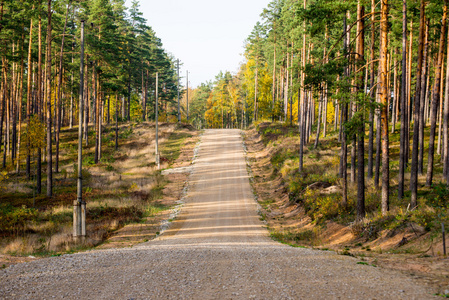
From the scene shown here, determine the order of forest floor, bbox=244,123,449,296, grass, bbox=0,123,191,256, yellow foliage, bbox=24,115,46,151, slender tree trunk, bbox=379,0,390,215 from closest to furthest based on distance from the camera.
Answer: forest floor, bbox=244,123,449,296 < slender tree trunk, bbox=379,0,390,215 < grass, bbox=0,123,191,256 < yellow foliage, bbox=24,115,46,151

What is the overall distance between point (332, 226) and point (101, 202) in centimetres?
1387

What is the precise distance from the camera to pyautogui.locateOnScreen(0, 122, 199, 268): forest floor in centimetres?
1319

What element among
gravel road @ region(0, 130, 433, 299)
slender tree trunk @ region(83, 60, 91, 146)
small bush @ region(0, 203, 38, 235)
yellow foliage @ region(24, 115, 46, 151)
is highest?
slender tree trunk @ region(83, 60, 91, 146)

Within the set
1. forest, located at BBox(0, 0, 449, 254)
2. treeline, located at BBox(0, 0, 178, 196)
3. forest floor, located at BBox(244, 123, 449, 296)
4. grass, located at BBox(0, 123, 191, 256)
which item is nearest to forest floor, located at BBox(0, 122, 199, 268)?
grass, located at BBox(0, 123, 191, 256)

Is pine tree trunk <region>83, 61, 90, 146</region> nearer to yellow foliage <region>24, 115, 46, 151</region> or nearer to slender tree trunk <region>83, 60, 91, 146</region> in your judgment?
slender tree trunk <region>83, 60, 91, 146</region>

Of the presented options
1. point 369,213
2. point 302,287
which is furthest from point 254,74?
point 302,287

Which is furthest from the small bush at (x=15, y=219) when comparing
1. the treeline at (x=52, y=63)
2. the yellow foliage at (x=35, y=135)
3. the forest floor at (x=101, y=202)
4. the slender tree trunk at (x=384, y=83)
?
the slender tree trunk at (x=384, y=83)

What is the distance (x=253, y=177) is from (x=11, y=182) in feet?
69.0

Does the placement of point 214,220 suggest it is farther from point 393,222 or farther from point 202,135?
A: point 202,135

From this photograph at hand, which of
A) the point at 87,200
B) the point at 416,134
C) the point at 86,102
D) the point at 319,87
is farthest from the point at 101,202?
the point at 86,102

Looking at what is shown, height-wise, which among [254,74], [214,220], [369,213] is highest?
[254,74]

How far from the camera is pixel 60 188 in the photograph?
26.2 meters

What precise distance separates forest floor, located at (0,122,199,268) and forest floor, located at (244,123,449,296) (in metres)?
6.81

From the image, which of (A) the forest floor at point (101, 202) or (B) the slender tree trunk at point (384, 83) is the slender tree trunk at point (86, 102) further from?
(B) the slender tree trunk at point (384, 83)
